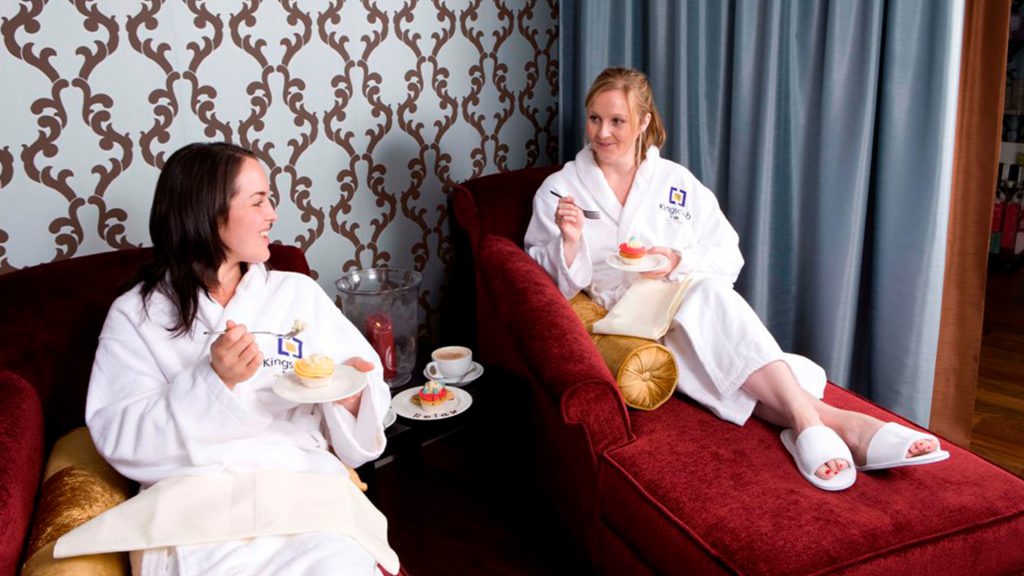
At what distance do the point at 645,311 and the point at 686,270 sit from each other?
0.76ft

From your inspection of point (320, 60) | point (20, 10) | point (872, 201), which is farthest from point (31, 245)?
point (872, 201)

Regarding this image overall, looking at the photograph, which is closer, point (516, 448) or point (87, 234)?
point (87, 234)

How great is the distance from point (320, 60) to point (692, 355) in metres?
1.37

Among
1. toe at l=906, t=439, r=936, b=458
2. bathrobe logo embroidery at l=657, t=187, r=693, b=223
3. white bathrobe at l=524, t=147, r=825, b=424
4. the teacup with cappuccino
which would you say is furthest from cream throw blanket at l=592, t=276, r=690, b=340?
toe at l=906, t=439, r=936, b=458

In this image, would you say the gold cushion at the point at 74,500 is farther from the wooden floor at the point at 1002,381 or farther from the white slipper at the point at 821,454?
the wooden floor at the point at 1002,381

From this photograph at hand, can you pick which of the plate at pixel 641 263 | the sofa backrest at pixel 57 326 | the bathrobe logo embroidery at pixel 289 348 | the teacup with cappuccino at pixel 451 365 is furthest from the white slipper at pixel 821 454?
the sofa backrest at pixel 57 326

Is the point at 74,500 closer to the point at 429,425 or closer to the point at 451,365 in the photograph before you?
the point at 429,425

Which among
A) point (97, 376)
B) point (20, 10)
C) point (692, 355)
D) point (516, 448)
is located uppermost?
point (20, 10)

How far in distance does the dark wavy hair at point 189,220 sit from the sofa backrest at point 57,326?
116 mm

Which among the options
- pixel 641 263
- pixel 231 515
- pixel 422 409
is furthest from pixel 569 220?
pixel 231 515

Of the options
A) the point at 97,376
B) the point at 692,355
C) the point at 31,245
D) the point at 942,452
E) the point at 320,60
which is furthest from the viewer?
the point at 320,60

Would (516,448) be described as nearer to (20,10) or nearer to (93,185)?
(93,185)

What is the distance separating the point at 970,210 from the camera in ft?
7.48

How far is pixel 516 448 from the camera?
2.45 meters
